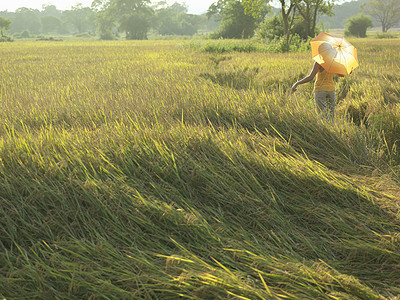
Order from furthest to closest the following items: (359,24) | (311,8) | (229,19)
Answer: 1. (359,24)
2. (229,19)
3. (311,8)

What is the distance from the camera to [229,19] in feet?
121

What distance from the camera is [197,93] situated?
4262 millimetres

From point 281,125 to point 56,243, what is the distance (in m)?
2.35

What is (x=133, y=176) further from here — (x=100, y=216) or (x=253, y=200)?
(x=253, y=200)

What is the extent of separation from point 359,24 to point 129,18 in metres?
40.0

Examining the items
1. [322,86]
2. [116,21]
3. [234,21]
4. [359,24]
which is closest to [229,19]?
[234,21]

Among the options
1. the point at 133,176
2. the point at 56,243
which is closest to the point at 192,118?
the point at 133,176

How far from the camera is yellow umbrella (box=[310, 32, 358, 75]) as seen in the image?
147 inches

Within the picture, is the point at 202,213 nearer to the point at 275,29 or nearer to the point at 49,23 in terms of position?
the point at 275,29

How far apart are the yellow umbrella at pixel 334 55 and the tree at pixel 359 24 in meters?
50.2

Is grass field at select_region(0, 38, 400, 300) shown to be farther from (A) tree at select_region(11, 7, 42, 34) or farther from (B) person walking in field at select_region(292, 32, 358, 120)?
(A) tree at select_region(11, 7, 42, 34)

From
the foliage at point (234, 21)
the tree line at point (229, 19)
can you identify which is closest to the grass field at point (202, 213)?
the tree line at point (229, 19)

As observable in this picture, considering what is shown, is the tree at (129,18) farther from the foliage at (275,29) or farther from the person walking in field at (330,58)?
the person walking in field at (330,58)

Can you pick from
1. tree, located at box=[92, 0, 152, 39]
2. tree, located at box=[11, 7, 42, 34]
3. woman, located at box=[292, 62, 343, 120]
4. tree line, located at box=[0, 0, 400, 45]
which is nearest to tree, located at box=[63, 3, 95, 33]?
tree line, located at box=[0, 0, 400, 45]
